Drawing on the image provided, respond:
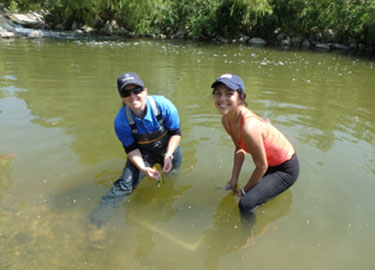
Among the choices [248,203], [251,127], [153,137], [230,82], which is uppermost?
[230,82]

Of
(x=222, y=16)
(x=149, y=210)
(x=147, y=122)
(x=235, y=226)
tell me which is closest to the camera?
(x=235, y=226)

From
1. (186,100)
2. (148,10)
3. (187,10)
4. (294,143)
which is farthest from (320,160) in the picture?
(187,10)

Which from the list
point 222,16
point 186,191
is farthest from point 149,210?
point 222,16

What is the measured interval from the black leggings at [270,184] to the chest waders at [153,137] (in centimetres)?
120

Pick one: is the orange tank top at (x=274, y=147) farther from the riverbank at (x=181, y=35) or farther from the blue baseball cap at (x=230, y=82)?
the riverbank at (x=181, y=35)

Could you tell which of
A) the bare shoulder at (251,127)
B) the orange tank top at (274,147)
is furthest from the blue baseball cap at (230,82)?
the orange tank top at (274,147)

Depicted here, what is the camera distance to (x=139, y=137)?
3318 millimetres

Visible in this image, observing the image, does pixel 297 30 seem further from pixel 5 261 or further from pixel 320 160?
pixel 5 261

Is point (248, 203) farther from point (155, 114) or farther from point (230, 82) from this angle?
point (155, 114)

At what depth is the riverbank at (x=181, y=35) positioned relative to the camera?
62.3ft

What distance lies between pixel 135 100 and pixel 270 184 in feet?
5.45

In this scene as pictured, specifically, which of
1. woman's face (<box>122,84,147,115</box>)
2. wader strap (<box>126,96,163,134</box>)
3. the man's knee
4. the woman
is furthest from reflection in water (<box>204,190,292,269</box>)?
woman's face (<box>122,84,147,115</box>)

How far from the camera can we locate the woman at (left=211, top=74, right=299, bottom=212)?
2.54 meters

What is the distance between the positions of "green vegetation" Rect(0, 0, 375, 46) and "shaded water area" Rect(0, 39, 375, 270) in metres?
13.9
